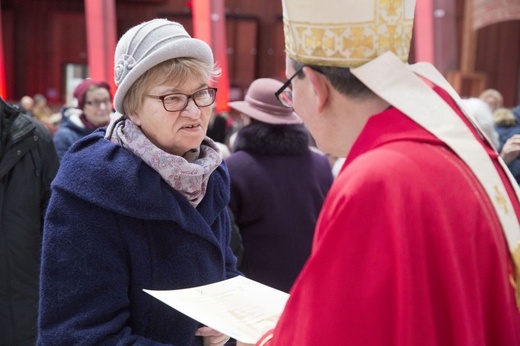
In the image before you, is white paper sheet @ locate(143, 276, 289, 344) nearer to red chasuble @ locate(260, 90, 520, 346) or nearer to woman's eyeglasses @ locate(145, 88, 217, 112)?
red chasuble @ locate(260, 90, 520, 346)

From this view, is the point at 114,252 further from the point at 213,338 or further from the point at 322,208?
the point at 322,208

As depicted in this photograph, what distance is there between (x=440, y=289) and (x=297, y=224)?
2.20 meters

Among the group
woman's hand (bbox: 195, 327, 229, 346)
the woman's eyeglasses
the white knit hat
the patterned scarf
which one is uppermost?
the white knit hat

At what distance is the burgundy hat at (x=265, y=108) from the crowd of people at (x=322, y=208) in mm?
1388

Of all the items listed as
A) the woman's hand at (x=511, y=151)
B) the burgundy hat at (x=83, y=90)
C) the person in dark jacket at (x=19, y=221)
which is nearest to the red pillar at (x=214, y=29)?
the burgundy hat at (x=83, y=90)

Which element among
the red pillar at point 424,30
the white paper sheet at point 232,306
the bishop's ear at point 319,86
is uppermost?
the red pillar at point 424,30

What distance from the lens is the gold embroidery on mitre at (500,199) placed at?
3.41 feet

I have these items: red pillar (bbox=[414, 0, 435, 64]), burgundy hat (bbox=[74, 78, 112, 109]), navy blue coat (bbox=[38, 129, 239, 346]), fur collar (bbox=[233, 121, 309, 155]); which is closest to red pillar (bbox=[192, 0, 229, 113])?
red pillar (bbox=[414, 0, 435, 64])

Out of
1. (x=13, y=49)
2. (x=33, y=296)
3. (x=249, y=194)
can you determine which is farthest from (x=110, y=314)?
(x=13, y=49)

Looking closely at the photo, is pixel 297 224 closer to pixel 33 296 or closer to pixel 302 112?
pixel 33 296

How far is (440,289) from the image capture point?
1.00m

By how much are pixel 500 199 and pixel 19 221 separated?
2.10 m

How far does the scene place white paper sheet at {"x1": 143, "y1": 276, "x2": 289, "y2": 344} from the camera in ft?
4.17

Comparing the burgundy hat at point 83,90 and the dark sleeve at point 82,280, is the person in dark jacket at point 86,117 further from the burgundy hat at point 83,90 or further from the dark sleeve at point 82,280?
the dark sleeve at point 82,280
